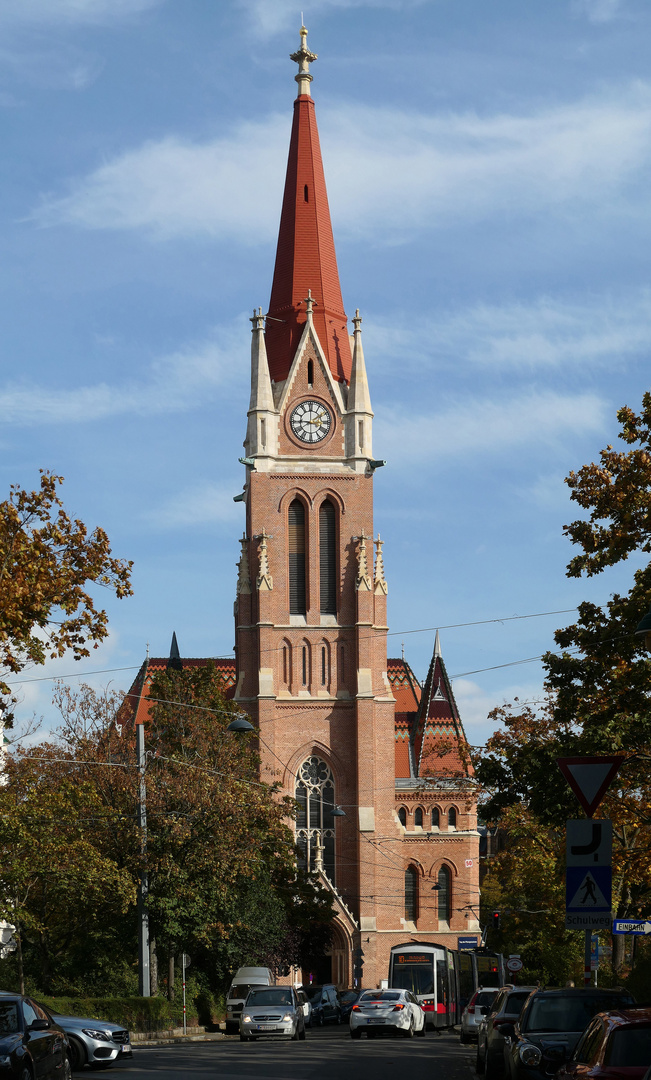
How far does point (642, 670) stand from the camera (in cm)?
2080

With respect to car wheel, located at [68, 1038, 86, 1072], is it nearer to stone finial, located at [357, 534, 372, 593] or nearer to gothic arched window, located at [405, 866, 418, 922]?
stone finial, located at [357, 534, 372, 593]

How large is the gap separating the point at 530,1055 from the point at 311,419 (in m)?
56.0

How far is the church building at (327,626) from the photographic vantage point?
2596 inches

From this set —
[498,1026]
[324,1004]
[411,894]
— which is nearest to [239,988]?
[324,1004]

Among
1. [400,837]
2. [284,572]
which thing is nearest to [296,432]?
[284,572]

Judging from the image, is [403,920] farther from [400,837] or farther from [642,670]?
[642,670]

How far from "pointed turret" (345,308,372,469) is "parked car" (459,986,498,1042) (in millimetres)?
38530

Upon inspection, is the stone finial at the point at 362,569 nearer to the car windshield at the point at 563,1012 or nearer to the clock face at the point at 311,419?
the clock face at the point at 311,419

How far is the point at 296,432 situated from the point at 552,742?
158 feet

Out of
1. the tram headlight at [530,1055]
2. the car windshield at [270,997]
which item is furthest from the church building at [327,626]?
the tram headlight at [530,1055]

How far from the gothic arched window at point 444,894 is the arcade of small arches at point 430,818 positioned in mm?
2170

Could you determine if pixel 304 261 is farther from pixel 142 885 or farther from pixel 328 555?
pixel 142 885

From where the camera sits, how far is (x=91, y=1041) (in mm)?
20969

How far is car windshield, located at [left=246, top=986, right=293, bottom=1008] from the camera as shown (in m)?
31.3
